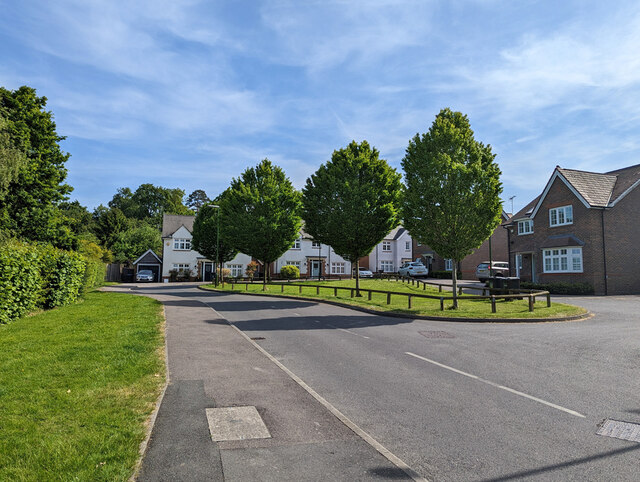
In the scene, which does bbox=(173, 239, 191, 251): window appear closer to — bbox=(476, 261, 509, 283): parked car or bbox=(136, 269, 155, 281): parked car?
bbox=(136, 269, 155, 281): parked car

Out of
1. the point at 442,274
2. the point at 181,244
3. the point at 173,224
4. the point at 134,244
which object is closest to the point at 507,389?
the point at 442,274

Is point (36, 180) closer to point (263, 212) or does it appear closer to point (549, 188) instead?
point (263, 212)

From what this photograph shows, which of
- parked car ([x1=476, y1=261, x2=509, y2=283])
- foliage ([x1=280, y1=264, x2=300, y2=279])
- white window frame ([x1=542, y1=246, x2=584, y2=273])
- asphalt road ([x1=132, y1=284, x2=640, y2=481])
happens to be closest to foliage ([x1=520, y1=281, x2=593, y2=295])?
white window frame ([x1=542, y1=246, x2=584, y2=273])

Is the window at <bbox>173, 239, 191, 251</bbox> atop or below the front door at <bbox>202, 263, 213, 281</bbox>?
atop

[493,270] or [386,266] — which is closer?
[493,270]

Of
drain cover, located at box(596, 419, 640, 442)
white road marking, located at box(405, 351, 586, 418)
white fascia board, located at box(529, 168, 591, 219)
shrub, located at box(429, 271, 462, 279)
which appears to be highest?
white fascia board, located at box(529, 168, 591, 219)

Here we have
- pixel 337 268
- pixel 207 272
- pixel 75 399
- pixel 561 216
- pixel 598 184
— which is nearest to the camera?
pixel 75 399

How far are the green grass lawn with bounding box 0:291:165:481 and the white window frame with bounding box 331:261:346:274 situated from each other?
174 ft

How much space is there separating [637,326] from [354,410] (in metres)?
13.7

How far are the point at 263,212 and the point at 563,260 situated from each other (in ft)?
81.1

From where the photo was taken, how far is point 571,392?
6926mm

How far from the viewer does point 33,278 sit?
14.7 meters

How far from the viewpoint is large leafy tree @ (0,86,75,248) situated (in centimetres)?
2762

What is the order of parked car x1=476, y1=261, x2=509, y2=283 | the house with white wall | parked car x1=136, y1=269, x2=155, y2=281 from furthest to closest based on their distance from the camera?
the house with white wall → parked car x1=136, y1=269, x2=155, y2=281 → parked car x1=476, y1=261, x2=509, y2=283
